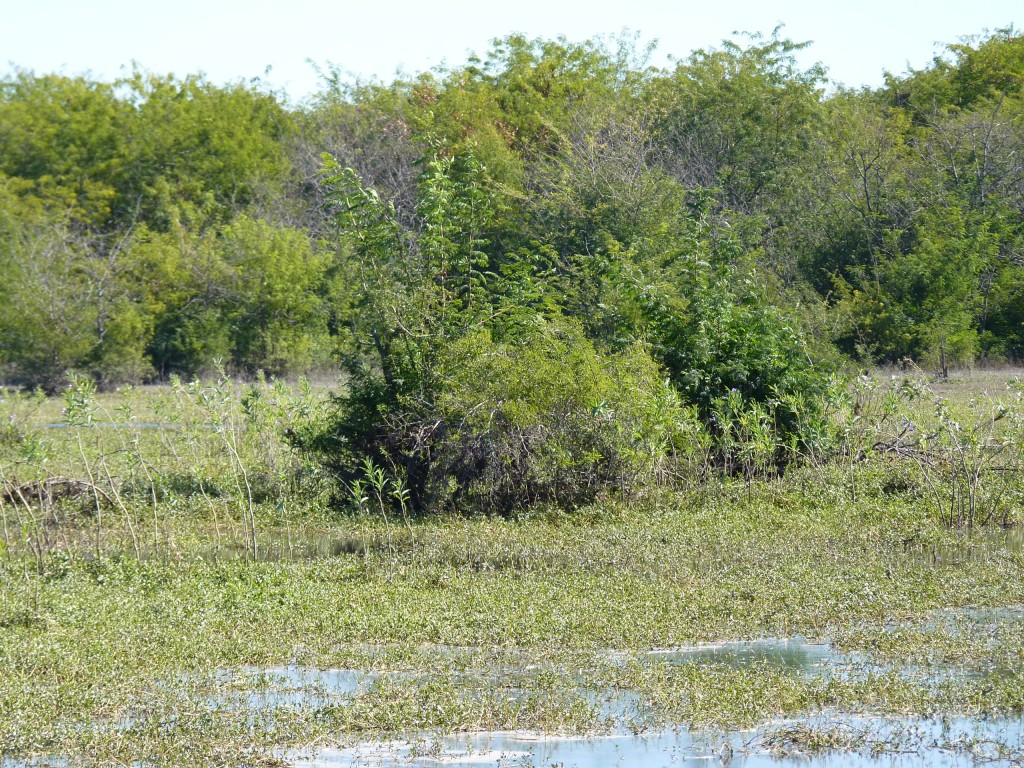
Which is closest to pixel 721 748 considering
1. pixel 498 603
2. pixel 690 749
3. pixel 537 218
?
pixel 690 749

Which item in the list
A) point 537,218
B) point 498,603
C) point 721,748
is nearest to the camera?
point 721,748

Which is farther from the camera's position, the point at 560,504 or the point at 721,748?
the point at 560,504

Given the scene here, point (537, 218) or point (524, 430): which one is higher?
point (537, 218)

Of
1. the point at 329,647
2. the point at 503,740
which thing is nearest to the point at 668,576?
the point at 329,647

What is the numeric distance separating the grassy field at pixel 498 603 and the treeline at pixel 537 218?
2.26 m

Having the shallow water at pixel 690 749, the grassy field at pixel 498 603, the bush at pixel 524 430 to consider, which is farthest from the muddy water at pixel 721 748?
the bush at pixel 524 430

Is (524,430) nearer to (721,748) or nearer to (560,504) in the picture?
(560,504)

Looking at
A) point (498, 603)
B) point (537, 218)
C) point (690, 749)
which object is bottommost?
point (690, 749)

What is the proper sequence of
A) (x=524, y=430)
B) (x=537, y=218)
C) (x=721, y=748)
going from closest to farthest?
(x=721, y=748)
(x=524, y=430)
(x=537, y=218)

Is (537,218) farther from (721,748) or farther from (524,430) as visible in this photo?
(721,748)

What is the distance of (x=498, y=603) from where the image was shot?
29.9 ft

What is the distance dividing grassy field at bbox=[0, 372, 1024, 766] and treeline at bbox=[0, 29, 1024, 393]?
2.26 metres

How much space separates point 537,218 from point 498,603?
65.2ft

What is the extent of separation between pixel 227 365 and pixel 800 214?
56.6 ft
